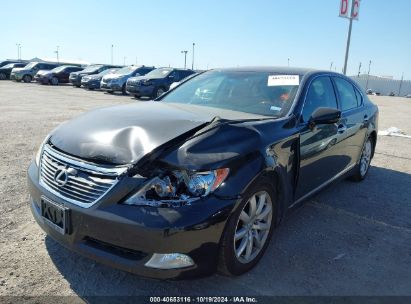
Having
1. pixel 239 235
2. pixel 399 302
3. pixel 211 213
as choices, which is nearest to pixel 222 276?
pixel 239 235

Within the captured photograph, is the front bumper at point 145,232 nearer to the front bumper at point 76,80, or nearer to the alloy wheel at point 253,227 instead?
the alloy wheel at point 253,227

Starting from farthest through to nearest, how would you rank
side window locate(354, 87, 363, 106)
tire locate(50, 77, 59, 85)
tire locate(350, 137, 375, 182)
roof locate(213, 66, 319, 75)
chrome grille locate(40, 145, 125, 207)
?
tire locate(50, 77, 59, 85)
tire locate(350, 137, 375, 182)
side window locate(354, 87, 363, 106)
roof locate(213, 66, 319, 75)
chrome grille locate(40, 145, 125, 207)

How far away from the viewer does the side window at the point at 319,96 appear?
3.82m

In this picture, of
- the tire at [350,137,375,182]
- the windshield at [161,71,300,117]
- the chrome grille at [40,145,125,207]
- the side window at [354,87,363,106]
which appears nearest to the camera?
the chrome grille at [40,145,125,207]

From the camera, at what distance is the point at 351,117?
15.9 feet

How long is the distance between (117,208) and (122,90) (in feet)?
63.8

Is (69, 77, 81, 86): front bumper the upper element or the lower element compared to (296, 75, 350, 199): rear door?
lower

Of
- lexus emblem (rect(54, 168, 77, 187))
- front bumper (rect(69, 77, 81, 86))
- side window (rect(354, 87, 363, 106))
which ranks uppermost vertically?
side window (rect(354, 87, 363, 106))

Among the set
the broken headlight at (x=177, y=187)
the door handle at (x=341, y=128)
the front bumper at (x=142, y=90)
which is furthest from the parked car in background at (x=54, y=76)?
the broken headlight at (x=177, y=187)

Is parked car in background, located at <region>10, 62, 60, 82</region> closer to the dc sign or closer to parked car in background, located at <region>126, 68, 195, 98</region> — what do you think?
parked car in background, located at <region>126, 68, 195, 98</region>

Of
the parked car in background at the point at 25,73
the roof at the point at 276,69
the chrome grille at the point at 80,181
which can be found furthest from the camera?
the parked car in background at the point at 25,73

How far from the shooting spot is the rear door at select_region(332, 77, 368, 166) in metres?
4.66

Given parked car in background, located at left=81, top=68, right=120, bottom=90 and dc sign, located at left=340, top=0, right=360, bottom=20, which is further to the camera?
parked car in background, located at left=81, top=68, right=120, bottom=90

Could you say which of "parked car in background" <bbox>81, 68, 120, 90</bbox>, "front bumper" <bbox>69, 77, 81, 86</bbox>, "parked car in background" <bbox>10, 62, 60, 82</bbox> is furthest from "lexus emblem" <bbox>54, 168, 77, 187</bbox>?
"parked car in background" <bbox>10, 62, 60, 82</bbox>
